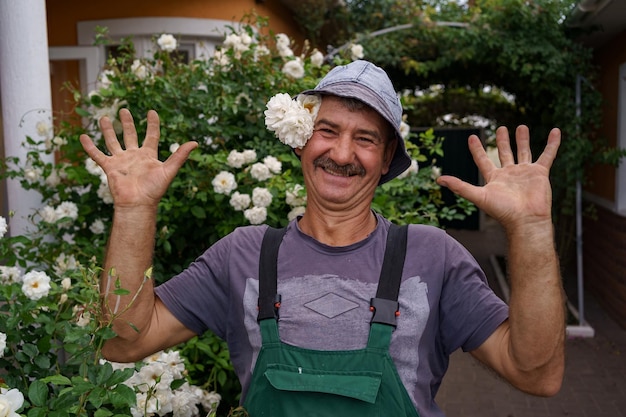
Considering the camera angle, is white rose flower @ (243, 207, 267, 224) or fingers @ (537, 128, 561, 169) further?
white rose flower @ (243, 207, 267, 224)

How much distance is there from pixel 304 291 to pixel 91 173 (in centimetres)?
194

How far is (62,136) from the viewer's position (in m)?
3.49

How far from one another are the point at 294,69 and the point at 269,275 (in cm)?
217

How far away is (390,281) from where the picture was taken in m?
1.68

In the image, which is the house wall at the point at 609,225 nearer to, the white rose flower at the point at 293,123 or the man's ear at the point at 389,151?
the man's ear at the point at 389,151

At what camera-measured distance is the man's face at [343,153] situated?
1.82m

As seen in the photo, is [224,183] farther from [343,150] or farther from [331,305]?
[331,305]

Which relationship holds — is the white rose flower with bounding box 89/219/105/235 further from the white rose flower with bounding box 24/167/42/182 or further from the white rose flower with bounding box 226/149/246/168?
the white rose flower with bounding box 226/149/246/168

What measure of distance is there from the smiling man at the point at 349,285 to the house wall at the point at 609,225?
233 inches

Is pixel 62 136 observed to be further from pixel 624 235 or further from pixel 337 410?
pixel 624 235

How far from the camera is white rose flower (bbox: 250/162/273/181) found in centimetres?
313

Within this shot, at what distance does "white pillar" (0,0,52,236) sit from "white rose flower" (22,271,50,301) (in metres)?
1.49

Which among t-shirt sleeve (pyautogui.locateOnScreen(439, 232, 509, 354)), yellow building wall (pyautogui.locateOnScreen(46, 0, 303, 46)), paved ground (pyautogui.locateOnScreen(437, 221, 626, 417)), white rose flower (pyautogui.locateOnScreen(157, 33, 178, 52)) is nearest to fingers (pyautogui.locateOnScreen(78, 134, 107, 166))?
t-shirt sleeve (pyautogui.locateOnScreen(439, 232, 509, 354))

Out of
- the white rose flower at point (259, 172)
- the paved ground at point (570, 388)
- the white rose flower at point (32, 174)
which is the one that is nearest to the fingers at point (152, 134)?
the white rose flower at point (259, 172)
